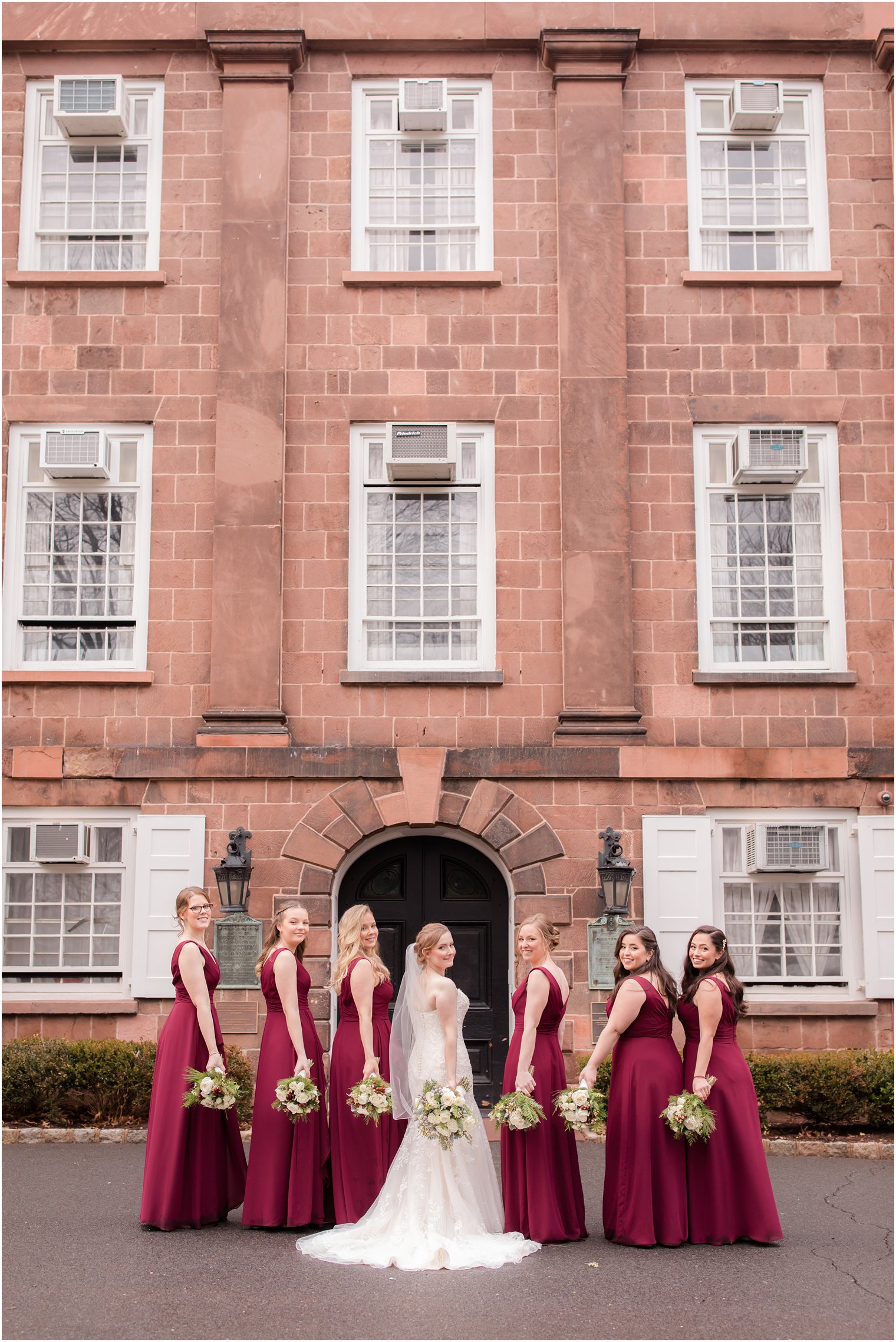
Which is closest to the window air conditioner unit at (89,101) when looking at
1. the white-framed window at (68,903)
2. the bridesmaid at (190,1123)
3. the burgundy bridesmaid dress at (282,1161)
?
the white-framed window at (68,903)

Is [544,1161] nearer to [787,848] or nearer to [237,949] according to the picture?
[237,949]

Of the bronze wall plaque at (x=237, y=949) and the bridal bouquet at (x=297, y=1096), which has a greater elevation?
the bronze wall plaque at (x=237, y=949)

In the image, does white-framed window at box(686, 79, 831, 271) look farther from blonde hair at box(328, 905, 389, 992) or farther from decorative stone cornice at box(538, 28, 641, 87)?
blonde hair at box(328, 905, 389, 992)

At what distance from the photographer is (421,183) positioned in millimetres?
13461

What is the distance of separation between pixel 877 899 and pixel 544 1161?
5.99 m

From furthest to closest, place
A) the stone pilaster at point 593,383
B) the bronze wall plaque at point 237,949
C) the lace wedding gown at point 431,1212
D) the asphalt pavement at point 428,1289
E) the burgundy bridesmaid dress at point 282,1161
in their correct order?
1. the stone pilaster at point 593,383
2. the bronze wall plaque at point 237,949
3. the burgundy bridesmaid dress at point 282,1161
4. the lace wedding gown at point 431,1212
5. the asphalt pavement at point 428,1289

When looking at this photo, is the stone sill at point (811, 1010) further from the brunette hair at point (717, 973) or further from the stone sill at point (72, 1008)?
the stone sill at point (72, 1008)

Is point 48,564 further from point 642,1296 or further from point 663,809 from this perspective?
point 642,1296

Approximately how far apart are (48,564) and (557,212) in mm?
6205

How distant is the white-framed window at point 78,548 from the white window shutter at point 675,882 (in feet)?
17.1

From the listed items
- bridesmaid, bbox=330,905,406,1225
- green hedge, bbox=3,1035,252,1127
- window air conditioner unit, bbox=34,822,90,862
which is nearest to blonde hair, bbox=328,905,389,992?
bridesmaid, bbox=330,905,406,1225

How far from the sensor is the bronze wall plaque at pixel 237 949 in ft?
38.9

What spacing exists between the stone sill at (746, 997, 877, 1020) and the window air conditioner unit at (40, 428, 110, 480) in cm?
807

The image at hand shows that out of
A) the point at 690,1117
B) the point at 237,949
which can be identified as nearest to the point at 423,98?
the point at 237,949
